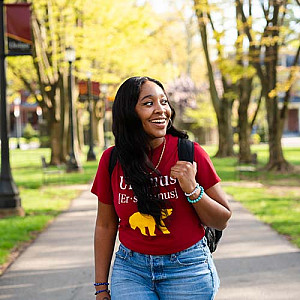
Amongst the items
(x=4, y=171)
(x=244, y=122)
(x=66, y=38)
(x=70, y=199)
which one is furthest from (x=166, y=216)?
(x=244, y=122)

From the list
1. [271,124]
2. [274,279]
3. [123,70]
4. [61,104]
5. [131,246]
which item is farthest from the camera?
[123,70]

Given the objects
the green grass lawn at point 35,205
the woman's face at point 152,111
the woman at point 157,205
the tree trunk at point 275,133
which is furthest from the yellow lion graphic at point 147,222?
the tree trunk at point 275,133

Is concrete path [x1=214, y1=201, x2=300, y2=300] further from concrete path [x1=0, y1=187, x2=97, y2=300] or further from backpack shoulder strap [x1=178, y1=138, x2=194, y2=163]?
backpack shoulder strap [x1=178, y1=138, x2=194, y2=163]

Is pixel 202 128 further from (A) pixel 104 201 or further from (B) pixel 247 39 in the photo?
(A) pixel 104 201

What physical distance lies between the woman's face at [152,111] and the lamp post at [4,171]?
9.19 metres

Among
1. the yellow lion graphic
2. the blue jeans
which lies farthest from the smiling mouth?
the blue jeans

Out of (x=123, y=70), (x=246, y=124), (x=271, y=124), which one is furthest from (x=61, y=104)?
(x=123, y=70)

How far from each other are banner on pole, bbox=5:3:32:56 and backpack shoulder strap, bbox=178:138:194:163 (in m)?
9.56

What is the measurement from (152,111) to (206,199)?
49cm

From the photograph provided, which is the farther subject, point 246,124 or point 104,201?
point 246,124

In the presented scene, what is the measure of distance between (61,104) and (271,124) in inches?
369

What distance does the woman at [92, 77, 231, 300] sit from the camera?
10.00 ft

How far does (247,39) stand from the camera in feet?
72.9

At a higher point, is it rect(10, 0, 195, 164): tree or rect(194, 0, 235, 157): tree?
rect(10, 0, 195, 164): tree
